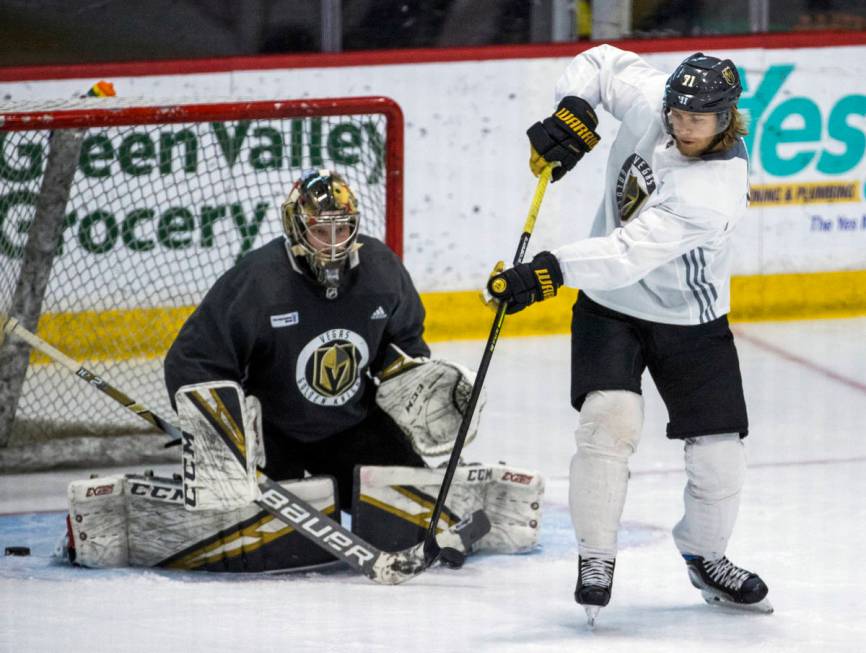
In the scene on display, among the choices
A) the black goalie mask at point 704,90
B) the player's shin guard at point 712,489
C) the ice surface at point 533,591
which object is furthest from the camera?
the player's shin guard at point 712,489

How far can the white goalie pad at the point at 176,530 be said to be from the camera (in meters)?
3.54

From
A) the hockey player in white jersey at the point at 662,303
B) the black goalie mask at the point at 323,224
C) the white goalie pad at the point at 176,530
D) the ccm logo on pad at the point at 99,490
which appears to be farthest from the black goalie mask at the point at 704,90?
the ccm logo on pad at the point at 99,490

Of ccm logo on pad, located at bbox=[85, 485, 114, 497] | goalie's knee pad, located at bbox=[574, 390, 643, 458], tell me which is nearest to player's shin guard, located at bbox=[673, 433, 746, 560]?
goalie's knee pad, located at bbox=[574, 390, 643, 458]

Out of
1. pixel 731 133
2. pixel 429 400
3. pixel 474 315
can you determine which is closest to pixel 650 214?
pixel 731 133

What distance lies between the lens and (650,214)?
306 cm

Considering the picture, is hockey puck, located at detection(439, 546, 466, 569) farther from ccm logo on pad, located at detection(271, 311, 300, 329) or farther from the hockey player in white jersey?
ccm logo on pad, located at detection(271, 311, 300, 329)

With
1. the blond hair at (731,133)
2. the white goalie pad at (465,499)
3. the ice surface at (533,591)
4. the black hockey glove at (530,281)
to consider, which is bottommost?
the ice surface at (533,591)

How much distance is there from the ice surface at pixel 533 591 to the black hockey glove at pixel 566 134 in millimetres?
852

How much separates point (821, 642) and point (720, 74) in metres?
→ 1.03

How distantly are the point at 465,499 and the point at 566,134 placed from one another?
2.67 feet

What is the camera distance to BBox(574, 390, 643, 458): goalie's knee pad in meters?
3.19

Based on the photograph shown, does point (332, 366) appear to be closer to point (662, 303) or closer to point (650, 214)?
point (662, 303)

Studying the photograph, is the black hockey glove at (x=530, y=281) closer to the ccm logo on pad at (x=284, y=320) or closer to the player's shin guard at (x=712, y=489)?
the player's shin guard at (x=712, y=489)

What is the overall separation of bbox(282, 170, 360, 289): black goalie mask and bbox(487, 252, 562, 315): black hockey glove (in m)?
0.46
